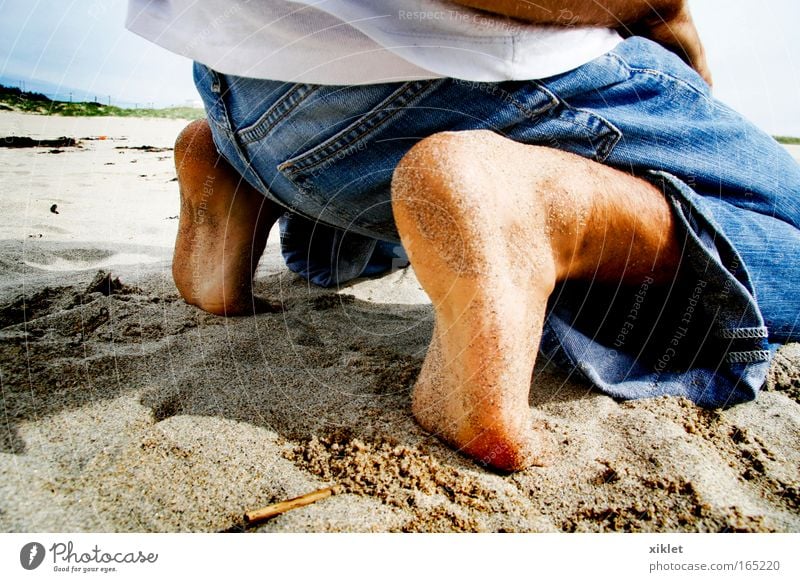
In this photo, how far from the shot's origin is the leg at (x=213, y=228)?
1464mm

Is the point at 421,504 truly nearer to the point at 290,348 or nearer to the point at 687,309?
the point at 290,348

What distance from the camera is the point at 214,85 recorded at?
3.57 feet

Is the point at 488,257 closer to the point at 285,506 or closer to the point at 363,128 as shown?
the point at 363,128

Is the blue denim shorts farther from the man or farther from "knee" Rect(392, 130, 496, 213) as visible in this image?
"knee" Rect(392, 130, 496, 213)

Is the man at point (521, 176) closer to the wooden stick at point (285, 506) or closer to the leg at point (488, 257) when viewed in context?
the leg at point (488, 257)

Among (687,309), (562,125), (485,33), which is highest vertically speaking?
(485,33)

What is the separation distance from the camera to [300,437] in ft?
3.02

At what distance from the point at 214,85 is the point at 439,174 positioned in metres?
0.59

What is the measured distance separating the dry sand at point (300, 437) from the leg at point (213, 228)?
2.9 inches

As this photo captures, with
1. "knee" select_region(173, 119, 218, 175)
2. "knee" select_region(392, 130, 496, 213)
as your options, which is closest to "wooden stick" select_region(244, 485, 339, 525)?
"knee" select_region(392, 130, 496, 213)

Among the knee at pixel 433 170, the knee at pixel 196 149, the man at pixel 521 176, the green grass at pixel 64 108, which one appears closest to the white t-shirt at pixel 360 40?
the man at pixel 521 176

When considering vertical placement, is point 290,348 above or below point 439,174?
below
